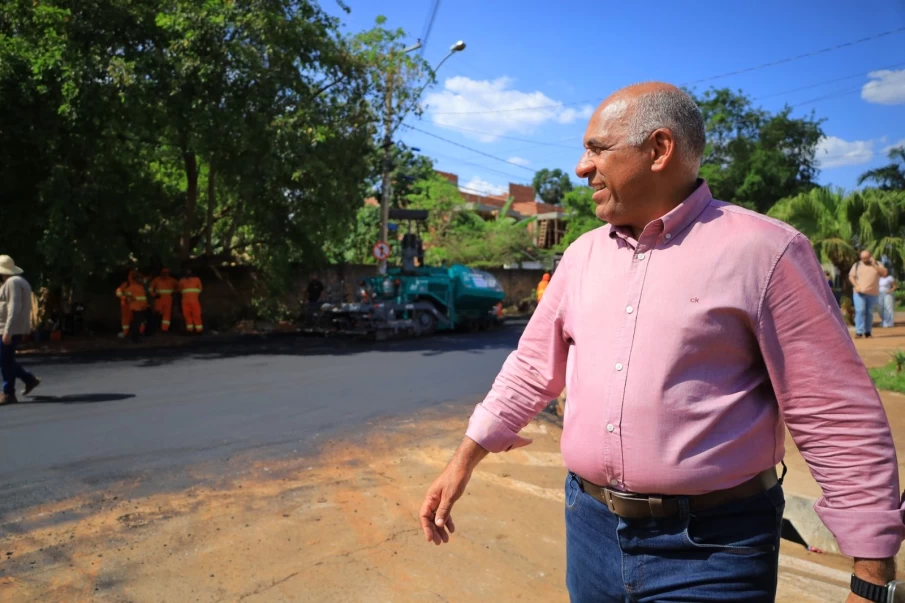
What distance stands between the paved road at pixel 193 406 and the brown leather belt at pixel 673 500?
440 centimetres

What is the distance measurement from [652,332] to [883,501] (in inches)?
24.5

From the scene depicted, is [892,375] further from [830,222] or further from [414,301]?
[414,301]

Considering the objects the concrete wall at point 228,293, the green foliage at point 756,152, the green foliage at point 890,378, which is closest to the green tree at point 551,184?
the green foliage at point 756,152

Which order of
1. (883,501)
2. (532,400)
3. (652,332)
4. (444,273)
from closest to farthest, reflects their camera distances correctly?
(883,501) < (652,332) < (532,400) < (444,273)

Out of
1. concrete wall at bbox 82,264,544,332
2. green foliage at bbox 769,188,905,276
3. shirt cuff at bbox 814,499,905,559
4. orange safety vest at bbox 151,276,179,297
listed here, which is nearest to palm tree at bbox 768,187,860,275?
green foliage at bbox 769,188,905,276

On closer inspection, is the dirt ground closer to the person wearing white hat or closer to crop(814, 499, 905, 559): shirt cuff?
crop(814, 499, 905, 559): shirt cuff

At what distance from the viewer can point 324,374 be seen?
10.9 meters

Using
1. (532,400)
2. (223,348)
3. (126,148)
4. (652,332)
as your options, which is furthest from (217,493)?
(126,148)

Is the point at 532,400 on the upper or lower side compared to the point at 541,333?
lower

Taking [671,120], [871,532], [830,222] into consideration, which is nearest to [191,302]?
[830,222]

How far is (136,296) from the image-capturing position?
1565cm

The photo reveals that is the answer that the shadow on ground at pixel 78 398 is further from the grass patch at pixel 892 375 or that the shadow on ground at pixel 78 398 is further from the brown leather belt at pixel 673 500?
the grass patch at pixel 892 375

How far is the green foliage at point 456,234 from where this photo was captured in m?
31.2

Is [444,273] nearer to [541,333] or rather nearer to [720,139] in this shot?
[541,333]
